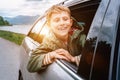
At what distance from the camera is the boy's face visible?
3.67 metres

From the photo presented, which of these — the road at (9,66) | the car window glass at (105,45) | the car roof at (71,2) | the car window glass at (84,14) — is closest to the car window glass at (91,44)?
the car window glass at (105,45)

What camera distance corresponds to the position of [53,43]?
3734 millimetres

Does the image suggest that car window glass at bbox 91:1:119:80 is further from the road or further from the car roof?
the road

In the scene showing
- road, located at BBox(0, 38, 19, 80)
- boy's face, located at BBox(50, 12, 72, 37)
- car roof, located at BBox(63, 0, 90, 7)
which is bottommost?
road, located at BBox(0, 38, 19, 80)

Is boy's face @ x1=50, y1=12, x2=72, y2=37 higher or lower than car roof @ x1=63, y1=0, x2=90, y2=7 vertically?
lower

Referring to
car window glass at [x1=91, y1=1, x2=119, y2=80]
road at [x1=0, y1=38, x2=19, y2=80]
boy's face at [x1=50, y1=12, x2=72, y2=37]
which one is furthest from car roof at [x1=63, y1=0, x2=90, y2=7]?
road at [x1=0, y1=38, x2=19, y2=80]

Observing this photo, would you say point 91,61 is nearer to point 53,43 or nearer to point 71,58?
point 71,58

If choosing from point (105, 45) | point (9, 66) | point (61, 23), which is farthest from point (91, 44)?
point (9, 66)

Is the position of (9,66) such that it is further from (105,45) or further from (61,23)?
(105,45)

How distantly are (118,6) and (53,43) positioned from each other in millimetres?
1145

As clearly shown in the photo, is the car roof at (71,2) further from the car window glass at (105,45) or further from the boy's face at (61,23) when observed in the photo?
the car window glass at (105,45)

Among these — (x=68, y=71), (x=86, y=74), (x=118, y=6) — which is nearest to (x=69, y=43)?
(x=68, y=71)

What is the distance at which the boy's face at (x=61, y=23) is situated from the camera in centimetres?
367

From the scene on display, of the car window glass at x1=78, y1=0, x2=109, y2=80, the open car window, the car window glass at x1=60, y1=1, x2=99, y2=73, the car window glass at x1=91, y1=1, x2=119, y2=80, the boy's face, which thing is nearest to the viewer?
the car window glass at x1=91, y1=1, x2=119, y2=80
